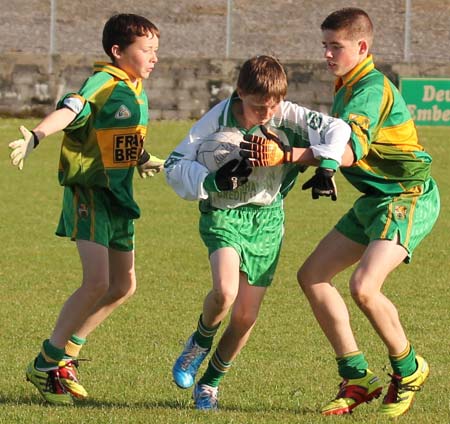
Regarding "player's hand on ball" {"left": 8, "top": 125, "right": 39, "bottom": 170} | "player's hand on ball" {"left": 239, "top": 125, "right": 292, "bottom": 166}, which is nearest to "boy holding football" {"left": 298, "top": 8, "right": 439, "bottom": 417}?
"player's hand on ball" {"left": 239, "top": 125, "right": 292, "bottom": 166}

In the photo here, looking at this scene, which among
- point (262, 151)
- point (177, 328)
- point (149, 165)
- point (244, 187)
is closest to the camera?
point (262, 151)

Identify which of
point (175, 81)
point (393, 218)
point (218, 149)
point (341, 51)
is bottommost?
point (175, 81)

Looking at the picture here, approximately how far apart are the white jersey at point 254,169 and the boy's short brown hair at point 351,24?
0.44m

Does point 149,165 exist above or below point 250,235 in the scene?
above

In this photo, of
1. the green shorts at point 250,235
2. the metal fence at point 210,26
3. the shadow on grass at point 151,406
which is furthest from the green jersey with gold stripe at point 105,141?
the metal fence at point 210,26

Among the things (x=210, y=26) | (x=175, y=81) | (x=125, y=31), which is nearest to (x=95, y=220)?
(x=125, y=31)

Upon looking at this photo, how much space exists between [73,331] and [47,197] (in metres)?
10.1

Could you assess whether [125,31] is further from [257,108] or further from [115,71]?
[257,108]

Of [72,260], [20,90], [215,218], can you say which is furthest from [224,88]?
[215,218]

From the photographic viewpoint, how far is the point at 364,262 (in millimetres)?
6219

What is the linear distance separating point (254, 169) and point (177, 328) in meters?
2.95

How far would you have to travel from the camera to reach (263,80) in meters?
5.90

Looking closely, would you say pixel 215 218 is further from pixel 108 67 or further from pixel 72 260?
pixel 72 260

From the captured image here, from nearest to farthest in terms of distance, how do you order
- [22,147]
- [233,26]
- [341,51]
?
[22,147]
[341,51]
[233,26]
